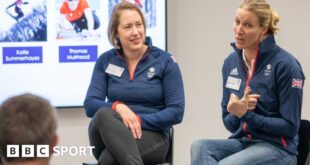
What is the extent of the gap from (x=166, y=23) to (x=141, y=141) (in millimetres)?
1290

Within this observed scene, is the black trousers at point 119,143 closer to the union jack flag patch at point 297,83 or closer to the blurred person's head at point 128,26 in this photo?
the blurred person's head at point 128,26

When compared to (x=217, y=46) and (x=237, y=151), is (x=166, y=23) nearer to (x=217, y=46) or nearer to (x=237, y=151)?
(x=217, y=46)

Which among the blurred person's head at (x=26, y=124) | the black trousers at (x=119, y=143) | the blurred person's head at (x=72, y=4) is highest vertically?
the blurred person's head at (x=72, y=4)

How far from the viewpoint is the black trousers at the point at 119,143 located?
2330 millimetres

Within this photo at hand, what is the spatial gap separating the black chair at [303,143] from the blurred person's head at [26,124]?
5.02 ft

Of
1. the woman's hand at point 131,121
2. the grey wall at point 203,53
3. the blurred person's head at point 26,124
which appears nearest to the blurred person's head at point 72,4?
the grey wall at point 203,53

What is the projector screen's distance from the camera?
3.40 meters

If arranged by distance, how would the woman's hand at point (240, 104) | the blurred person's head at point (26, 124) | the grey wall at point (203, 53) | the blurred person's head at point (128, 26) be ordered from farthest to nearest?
the grey wall at point (203, 53) < the blurred person's head at point (128, 26) < the woman's hand at point (240, 104) < the blurred person's head at point (26, 124)

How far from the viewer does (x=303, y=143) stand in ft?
7.87

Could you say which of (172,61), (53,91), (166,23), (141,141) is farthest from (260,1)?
(53,91)

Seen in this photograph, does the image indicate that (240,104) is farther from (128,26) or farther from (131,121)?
(128,26)

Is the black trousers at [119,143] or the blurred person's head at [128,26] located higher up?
the blurred person's head at [128,26]

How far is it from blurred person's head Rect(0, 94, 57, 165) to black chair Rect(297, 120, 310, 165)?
153cm

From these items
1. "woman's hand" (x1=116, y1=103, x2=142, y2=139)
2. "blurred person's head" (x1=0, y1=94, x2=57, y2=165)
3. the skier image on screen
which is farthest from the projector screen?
"blurred person's head" (x1=0, y1=94, x2=57, y2=165)
